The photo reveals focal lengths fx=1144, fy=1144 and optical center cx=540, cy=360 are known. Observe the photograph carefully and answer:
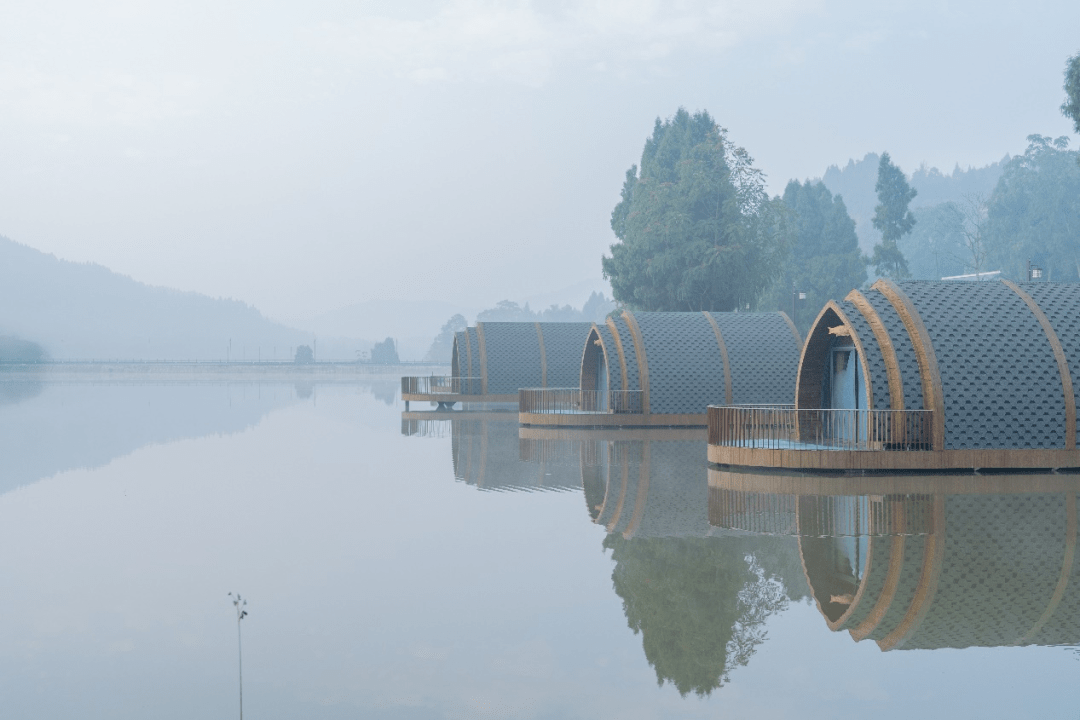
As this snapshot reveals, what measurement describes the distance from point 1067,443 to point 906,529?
729cm

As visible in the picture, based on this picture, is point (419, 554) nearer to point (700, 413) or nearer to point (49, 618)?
point (49, 618)

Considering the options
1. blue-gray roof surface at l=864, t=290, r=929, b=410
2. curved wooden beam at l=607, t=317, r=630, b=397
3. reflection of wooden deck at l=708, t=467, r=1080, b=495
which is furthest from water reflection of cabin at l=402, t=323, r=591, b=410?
reflection of wooden deck at l=708, t=467, r=1080, b=495

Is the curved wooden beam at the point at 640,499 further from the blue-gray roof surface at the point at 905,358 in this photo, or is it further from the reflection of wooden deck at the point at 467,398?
the reflection of wooden deck at the point at 467,398

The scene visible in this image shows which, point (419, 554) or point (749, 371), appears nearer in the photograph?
point (419, 554)

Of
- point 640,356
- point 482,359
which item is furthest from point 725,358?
point 482,359

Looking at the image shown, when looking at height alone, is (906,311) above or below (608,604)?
above

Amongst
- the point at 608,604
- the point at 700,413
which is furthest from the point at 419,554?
the point at 700,413

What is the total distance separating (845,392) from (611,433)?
8.46m

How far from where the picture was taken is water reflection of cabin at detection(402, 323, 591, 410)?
145 feet

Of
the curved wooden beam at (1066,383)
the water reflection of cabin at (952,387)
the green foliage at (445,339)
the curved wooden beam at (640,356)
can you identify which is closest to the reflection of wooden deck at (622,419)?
the curved wooden beam at (640,356)

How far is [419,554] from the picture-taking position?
1238 centimetres

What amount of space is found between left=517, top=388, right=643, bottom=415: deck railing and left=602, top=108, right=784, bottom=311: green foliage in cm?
1617

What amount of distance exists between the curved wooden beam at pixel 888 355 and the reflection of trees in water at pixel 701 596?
7475 millimetres

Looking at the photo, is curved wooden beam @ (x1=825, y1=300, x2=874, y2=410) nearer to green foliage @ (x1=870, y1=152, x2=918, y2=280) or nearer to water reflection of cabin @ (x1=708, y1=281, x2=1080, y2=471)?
water reflection of cabin @ (x1=708, y1=281, x2=1080, y2=471)
